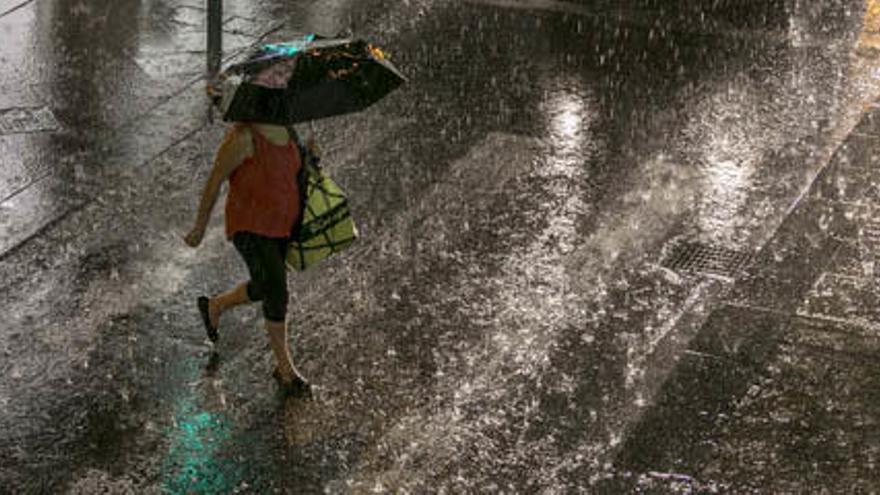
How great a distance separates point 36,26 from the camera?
1453 cm

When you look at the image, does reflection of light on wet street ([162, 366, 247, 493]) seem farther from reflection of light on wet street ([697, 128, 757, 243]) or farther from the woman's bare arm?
reflection of light on wet street ([697, 128, 757, 243])

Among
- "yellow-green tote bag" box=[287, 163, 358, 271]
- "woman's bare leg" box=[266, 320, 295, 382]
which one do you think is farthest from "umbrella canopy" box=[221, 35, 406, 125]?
"woman's bare leg" box=[266, 320, 295, 382]

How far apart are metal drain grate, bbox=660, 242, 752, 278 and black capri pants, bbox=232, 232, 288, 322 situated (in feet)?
9.52

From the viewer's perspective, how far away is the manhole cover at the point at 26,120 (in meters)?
12.3

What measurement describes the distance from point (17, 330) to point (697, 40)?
758cm

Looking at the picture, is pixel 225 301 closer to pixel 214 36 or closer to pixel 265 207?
pixel 265 207

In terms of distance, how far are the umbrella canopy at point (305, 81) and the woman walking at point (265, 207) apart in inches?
8.5

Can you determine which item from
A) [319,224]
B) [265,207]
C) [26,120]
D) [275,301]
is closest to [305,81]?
[265,207]

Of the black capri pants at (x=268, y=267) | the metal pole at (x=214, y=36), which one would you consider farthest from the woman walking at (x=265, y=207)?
the metal pole at (x=214, y=36)

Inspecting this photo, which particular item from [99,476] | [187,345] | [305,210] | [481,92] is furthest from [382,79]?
[481,92]

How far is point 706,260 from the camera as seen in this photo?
34.6ft

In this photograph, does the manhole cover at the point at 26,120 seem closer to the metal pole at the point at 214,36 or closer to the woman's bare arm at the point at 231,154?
the metal pole at the point at 214,36

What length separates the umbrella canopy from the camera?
8188 mm

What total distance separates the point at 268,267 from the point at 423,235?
229 centimetres
